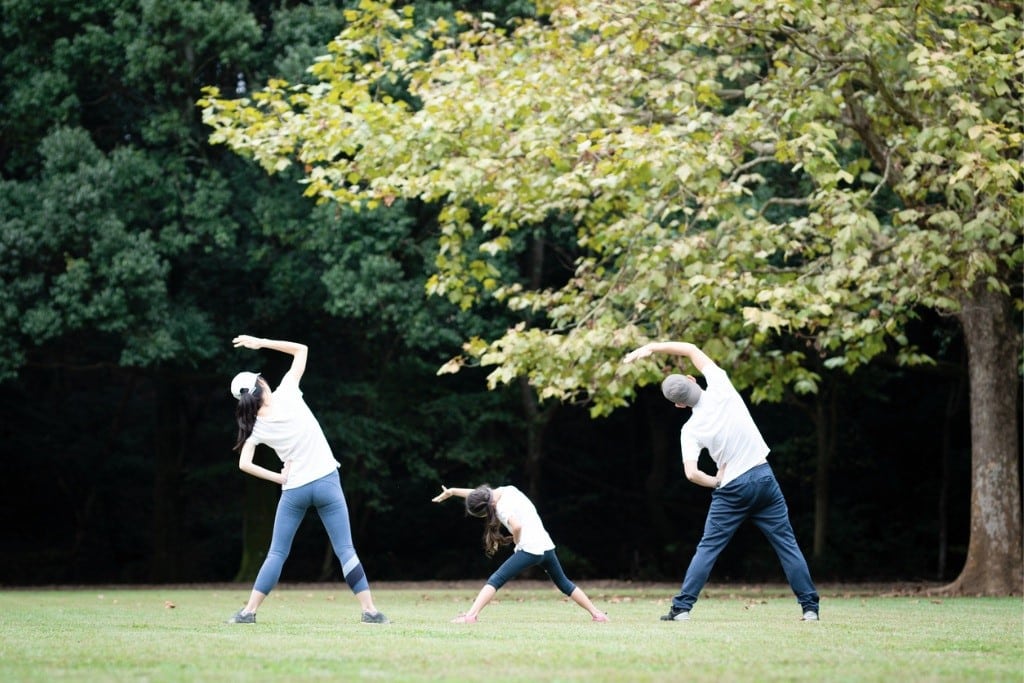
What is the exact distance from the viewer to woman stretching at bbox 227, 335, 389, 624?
10.5m

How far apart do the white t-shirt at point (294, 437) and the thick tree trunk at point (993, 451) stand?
10.5 m

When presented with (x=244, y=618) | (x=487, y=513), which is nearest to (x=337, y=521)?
(x=244, y=618)

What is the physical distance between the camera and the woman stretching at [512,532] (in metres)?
10.6

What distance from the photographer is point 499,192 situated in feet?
57.1

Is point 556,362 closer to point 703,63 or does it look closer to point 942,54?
point 703,63

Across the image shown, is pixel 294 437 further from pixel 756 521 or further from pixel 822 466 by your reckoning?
pixel 822 466

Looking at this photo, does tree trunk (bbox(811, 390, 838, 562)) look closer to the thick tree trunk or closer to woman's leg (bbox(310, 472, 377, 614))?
the thick tree trunk

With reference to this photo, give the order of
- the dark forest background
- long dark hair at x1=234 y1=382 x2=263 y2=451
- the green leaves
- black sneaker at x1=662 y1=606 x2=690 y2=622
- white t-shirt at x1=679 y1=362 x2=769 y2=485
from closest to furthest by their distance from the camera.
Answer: long dark hair at x1=234 y1=382 x2=263 y2=451, white t-shirt at x1=679 y1=362 x2=769 y2=485, black sneaker at x1=662 y1=606 x2=690 y2=622, the green leaves, the dark forest background

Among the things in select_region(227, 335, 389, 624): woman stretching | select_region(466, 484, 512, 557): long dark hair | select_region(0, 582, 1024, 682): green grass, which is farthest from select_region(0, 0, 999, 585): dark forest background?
select_region(466, 484, 512, 557): long dark hair

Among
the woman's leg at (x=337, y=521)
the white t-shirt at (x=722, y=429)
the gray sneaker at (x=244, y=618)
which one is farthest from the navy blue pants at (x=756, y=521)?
the gray sneaker at (x=244, y=618)

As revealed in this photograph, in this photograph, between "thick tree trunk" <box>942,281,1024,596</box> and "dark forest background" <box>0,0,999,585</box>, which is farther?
"dark forest background" <box>0,0,999,585</box>

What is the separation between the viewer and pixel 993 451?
706 inches

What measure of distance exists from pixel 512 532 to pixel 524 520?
0.21 m

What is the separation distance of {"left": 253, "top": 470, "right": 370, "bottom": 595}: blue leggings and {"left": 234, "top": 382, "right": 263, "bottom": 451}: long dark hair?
1.92 ft
